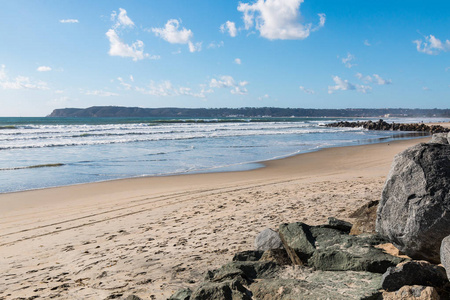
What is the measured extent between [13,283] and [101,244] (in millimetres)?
1602

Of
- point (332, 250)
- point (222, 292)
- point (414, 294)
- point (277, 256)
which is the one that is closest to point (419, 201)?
point (414, 294)

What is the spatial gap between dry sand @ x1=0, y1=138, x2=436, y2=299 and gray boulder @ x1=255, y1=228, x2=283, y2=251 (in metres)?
0.46

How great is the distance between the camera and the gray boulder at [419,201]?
368 centimetres

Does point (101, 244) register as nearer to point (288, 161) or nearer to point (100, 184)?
point (100, 184)

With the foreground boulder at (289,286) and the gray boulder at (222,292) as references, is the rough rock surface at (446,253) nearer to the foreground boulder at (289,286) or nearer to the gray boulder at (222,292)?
the foreground boulder at (289,286)

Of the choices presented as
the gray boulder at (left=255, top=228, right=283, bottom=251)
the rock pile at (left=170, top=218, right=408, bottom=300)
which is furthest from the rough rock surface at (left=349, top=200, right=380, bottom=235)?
the gray boulder at (left=255, top=228, right=283, bottom=251)

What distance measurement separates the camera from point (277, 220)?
7.21 m

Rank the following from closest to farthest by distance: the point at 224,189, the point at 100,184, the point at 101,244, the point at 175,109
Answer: the point at 101,244 → the point at 224,189 → the point at 100,184 → the point at 175,109

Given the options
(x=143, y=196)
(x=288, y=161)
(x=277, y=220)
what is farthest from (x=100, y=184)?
(x=288, y=161)

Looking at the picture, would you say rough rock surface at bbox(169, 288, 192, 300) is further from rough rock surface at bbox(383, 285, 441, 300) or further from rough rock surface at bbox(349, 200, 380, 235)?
rough rock surface at bbox(349, 200, 380, 235)

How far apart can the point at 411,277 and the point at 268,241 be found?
214 centimetres

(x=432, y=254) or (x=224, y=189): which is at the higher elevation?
(x=432, y=254)

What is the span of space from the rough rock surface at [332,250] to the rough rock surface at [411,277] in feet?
1.77

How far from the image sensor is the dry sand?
480 cm
